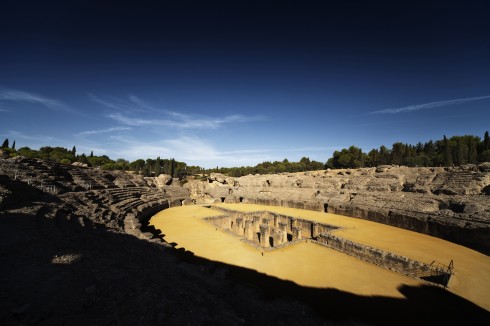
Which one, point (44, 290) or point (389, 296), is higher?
point (44, 290)

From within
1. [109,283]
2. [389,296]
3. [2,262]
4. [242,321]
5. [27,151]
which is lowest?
[389,296]

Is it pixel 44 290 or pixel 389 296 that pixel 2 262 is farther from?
pixel 389 296

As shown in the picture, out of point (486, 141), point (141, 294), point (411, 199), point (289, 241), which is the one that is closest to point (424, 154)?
point (486, 141)

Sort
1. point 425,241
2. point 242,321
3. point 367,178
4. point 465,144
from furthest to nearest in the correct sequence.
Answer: point 465,144 → point 367,178 → point 425,241 → point 242,321

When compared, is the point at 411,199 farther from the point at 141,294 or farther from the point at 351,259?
the point at 141,294

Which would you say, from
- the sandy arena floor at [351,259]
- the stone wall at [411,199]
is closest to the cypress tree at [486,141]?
the stone wall at [411,199]

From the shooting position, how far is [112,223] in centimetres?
1353

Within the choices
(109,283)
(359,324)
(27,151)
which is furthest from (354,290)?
(27,151)

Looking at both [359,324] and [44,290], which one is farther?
[359,324]

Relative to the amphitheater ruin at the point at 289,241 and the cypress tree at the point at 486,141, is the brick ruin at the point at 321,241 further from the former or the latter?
the cypress tree at the point at 486,141

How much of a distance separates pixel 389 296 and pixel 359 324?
9.32 ft

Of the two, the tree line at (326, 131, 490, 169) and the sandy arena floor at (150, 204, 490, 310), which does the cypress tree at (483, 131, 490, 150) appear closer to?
the tree line at (326, 131, 490, 169)

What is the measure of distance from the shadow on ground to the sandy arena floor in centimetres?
56

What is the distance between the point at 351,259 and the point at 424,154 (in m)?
58.1
